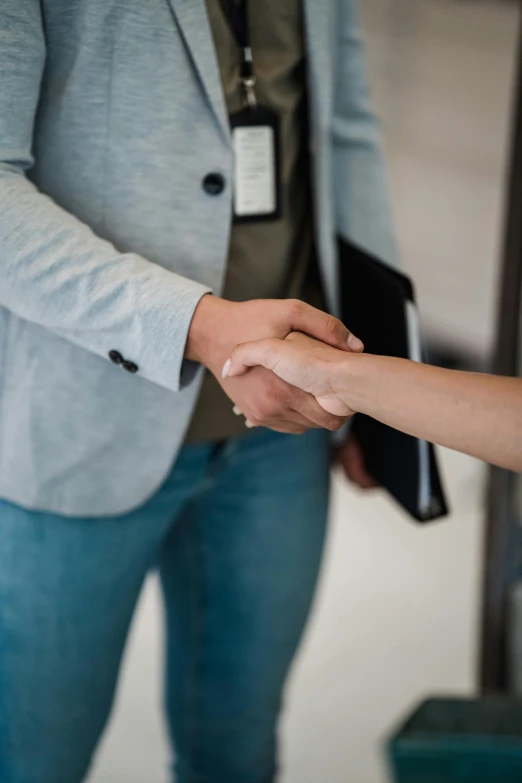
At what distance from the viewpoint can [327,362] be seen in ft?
2.43

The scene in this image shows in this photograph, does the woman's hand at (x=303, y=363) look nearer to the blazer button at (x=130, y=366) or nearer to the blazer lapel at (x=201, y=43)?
the blazer button at (x=130, y=366)

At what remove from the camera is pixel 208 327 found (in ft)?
2.59

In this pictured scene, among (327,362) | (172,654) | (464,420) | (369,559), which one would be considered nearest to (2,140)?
(327,362)

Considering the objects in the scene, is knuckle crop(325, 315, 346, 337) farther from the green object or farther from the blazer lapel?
the green object

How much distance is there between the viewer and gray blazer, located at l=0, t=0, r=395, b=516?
2.60ft

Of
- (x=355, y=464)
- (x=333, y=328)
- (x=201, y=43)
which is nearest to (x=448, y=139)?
(x=355, y=464)

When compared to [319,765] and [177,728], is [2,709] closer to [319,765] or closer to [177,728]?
[177,728]

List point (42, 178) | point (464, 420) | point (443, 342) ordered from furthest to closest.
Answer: point (443, 342), point (42, 178), point (464, 420)

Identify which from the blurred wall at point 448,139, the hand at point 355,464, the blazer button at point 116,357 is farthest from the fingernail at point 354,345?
the blurred wall at point 448,139

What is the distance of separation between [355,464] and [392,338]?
337 mm

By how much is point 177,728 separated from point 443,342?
2.58m

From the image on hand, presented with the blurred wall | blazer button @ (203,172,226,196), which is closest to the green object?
blazer button @ (203,172,226,196)

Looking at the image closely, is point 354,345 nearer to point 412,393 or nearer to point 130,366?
point 412,393

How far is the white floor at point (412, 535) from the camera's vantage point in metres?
1.88
